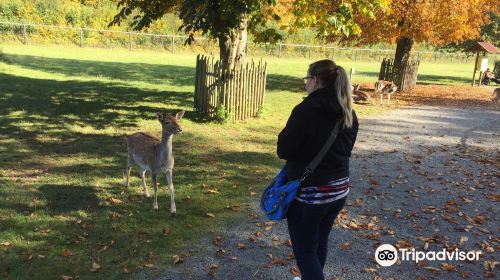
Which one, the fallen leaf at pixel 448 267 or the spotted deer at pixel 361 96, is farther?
the spotted deer at pixel 361 96

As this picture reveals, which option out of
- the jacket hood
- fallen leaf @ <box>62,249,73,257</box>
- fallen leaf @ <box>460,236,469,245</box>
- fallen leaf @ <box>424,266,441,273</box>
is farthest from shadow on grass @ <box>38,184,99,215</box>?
fallen leaf @ <box>460,236,469,245</box>

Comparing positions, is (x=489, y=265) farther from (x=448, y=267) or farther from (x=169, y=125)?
(x=169, y=125)

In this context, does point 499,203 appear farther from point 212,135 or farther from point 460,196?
point 212,135

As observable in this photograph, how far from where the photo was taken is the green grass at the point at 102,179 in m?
5.15

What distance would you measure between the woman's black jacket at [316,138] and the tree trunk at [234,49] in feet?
30.8

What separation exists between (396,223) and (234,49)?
7967mm

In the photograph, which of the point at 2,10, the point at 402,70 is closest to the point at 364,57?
the point at 402,70

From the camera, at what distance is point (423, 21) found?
61.9 feet

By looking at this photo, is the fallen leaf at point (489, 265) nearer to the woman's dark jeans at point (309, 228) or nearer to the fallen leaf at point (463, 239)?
the fallen leaf at point (463, 239)

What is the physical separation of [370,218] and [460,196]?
2208mm

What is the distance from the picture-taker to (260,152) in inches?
393

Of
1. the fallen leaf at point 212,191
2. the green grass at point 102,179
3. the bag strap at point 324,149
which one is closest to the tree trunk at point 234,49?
the green grass at point 102,179

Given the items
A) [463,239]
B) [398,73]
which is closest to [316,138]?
[463,239]

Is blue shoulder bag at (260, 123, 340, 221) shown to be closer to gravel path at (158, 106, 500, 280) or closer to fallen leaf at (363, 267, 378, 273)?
gravel path at (158, 106, 500, 280)
